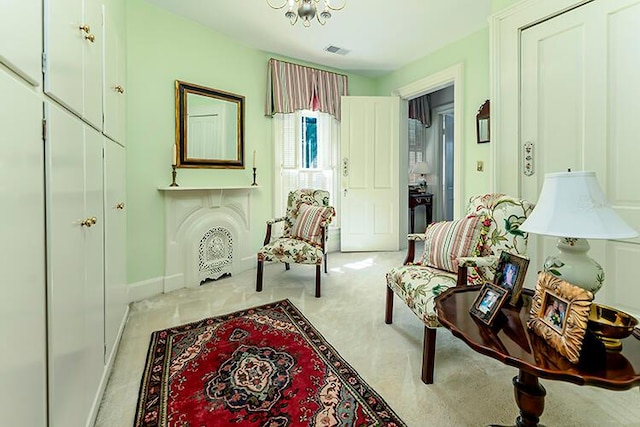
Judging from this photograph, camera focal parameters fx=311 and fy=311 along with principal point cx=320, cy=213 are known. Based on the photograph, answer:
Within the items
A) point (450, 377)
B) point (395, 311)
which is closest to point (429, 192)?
point (395, 311)

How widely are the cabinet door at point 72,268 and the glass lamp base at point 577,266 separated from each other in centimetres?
158

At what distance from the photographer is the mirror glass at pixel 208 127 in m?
3.08

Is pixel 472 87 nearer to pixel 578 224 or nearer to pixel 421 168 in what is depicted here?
pixel 421 168

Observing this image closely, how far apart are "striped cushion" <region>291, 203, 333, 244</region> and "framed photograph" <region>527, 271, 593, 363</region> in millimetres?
2232

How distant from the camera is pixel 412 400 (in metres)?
1.46

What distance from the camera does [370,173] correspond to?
451cm

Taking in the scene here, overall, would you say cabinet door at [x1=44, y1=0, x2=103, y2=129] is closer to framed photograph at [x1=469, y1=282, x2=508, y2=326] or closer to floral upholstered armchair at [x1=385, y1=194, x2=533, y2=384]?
framed photograph at [x1=469, y1=282, x2=508, y2=326]

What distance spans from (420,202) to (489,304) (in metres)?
4.78

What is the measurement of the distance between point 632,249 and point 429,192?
13.9 feet

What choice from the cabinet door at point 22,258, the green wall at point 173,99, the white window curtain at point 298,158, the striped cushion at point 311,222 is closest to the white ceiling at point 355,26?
the green wall at point 173,99

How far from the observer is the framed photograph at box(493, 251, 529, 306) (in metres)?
1.19

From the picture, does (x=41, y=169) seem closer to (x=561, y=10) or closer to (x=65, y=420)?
(x=65, y=420)

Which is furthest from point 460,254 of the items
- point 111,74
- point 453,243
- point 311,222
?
point 111,74

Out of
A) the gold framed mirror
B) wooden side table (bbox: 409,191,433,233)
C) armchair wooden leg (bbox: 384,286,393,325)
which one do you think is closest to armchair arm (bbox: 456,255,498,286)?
armchair wooden leg (bbox: 384,286,393,325)
